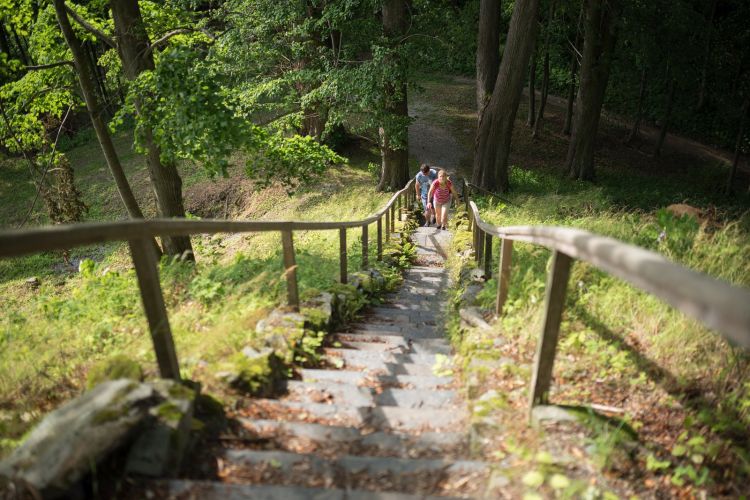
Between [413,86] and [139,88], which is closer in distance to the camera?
[139,88]

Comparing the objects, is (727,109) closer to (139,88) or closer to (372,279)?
(372,279)

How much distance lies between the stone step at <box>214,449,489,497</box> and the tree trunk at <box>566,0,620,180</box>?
18227mm

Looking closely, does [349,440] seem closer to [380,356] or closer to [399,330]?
[380,356]

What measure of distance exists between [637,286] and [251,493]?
1.91 metres

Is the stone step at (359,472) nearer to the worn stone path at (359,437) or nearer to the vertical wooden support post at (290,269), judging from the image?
the worn stone path at (359,437)

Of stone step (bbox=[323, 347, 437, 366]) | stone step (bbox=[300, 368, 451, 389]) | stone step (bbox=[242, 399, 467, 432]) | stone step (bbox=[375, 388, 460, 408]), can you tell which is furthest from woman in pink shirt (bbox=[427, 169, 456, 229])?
stone step (bbox=[242, 399, 467, 432])

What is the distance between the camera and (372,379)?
3908mm

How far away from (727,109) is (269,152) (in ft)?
76.6

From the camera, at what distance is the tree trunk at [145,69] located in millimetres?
8773

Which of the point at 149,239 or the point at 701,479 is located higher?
the point at 149,239

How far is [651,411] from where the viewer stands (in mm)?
2684

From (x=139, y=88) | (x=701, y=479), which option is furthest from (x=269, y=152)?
(x=701, y=479)

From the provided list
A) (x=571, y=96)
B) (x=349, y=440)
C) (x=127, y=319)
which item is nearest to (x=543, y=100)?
(x=571, y=96)

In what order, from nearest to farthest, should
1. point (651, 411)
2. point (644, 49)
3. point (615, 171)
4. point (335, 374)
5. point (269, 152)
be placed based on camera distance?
1. point (651, 411)
2. point (335, 374)
3. point (269, 152)
4. point (644, 49)
5. point (615, 171)
